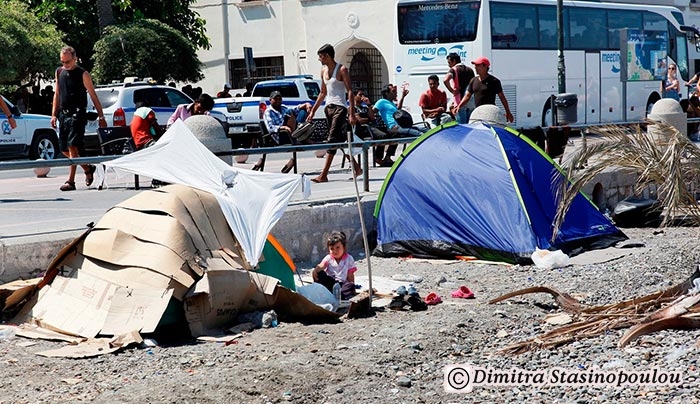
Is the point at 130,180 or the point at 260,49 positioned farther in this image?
the point at 260,49

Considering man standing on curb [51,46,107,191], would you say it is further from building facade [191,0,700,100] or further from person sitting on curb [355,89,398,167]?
building facade [191,0,700,100]

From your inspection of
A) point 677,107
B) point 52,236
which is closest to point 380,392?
point 52,236

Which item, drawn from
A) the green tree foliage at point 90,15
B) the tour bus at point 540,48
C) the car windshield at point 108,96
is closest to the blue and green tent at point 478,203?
the tour bus at point 540,48

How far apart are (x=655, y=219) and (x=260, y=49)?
27.3 meters

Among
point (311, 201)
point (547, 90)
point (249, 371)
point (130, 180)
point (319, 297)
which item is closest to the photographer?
point (249, 371)

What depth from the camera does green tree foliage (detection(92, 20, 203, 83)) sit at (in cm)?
3050

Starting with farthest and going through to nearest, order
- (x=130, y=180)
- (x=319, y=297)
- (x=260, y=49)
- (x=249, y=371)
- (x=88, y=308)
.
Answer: (x=260, y=49) < (x=130, y=180) < (x=319, y=297) < (x=88, y=308) < (x=249, y=371)

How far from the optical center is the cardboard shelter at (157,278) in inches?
307

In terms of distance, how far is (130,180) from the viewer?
1597 cm

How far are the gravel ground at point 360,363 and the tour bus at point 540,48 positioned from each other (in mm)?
16697

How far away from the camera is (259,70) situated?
1588 inches

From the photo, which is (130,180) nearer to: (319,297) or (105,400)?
(319,297)

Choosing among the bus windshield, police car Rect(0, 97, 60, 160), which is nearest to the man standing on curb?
police car Rect(0, 97, 60, 160)

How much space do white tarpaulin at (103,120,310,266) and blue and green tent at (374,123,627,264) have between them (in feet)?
8.03
